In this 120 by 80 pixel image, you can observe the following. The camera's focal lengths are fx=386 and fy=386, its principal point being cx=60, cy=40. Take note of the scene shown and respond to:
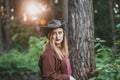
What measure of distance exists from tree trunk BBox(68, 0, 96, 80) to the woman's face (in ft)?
5.96

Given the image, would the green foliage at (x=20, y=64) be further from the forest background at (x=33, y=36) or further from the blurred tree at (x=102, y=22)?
the blurred tree at (x=102, y=22)

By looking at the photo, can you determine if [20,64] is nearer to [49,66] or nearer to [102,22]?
[49,66]

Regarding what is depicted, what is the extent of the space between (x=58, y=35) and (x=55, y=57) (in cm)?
38

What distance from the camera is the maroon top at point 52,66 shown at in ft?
19.0

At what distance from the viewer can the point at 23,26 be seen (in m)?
35.9

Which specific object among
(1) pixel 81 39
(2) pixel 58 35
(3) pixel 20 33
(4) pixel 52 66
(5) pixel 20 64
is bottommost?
(5) pixel 20 64

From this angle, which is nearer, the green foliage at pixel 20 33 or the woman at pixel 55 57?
the woman at pixel 55 57

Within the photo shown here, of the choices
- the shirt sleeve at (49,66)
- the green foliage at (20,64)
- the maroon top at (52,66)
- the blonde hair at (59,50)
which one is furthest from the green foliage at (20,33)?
the shirt sleeve at (49,66)

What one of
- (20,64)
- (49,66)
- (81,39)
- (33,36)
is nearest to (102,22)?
(33,36)

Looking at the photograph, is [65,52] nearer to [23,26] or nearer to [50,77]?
[50,77]

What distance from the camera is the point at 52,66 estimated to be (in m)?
5.79

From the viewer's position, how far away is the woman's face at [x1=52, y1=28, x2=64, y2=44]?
602 cm

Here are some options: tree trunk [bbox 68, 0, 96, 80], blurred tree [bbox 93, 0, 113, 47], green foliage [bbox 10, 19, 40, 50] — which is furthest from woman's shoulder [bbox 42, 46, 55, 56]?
green foliage [bbox 10, 19, 40, 50]

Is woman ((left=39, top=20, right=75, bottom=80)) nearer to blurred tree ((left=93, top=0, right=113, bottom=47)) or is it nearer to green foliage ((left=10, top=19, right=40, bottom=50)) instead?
blurred tree ((left=93, top=0, right=113, bottom=47))
